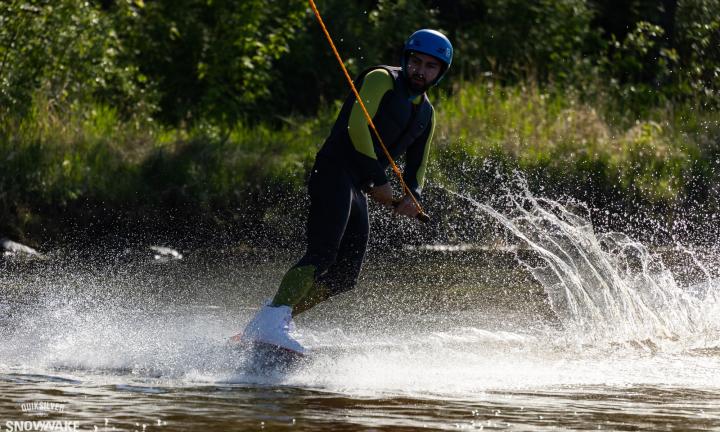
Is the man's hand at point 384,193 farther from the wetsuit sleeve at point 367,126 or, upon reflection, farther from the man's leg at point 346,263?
the man's leg at point 346,263

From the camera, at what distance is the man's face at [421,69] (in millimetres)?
6598

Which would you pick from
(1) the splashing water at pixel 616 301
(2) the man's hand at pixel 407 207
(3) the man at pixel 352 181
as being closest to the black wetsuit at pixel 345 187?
(3) the man at pixel 352 181

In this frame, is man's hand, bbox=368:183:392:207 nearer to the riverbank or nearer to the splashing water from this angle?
the splashing water

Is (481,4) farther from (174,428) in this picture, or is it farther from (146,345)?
(174,428)

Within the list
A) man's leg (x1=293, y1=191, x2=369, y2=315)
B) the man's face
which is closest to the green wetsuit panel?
the man's face

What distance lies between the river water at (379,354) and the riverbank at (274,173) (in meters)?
1.97

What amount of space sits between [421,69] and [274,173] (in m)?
6.67

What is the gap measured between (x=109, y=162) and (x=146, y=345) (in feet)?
21.5

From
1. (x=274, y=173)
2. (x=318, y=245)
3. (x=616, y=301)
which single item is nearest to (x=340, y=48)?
(x=274, y=173)

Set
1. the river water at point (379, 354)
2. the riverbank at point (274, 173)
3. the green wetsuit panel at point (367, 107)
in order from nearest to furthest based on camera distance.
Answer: the river water at point (379, 354) → the green wetsuit panel at point (367, 107) → the riverbank at point (274, 173)

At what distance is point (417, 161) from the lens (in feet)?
22.9

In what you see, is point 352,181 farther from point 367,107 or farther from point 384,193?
point 367,107

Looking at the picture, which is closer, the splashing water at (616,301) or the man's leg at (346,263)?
the man's leg at (346,263)

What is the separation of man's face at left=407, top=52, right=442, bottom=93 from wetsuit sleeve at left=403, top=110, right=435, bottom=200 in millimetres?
380
